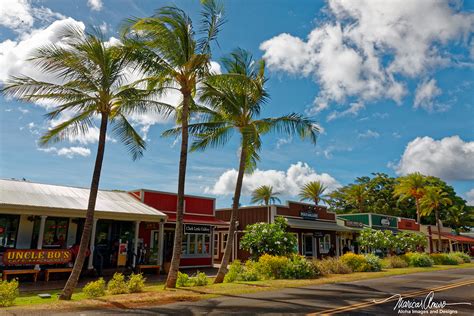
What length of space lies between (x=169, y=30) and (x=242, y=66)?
167 inches

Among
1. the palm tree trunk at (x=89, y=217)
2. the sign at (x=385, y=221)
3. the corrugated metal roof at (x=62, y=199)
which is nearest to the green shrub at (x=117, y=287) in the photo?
the palm tree trunk at (x=89, y=217)

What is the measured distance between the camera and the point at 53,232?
59.4 ft

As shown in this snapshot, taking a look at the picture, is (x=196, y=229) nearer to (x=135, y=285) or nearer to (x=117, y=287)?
(x=135, y=285)

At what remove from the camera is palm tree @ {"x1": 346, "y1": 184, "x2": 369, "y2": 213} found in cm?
5550

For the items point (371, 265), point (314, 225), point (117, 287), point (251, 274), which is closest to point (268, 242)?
point (251, 274)

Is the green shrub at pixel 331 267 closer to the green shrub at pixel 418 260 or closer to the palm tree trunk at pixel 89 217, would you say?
the green shrub at pixel 418 260

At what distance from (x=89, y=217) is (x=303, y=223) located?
21.4m

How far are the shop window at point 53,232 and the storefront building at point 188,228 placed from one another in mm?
4180

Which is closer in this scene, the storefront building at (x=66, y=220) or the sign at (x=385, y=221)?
the storefront building at (x=66, y=220)

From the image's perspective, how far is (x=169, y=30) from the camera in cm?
1257

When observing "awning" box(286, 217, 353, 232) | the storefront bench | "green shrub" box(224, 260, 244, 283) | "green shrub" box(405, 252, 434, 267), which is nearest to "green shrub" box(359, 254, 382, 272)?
"green shrub" box(405, 252, 434, 267)

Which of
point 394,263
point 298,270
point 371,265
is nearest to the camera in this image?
point 298,270

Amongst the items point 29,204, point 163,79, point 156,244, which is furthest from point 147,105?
point 156,244

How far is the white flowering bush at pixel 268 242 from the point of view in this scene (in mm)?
18562
